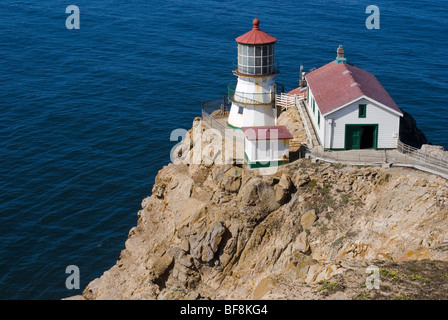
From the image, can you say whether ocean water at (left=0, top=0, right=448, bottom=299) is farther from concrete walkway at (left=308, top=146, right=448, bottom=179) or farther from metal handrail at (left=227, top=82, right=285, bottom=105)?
concrete walkway at (left=308, top=146, right=448, bottom=179)

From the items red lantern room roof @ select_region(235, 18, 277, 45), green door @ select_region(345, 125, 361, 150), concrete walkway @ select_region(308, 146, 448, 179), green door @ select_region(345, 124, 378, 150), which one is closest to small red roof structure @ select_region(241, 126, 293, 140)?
concrete walkway @ select_region(308, 146, 448, 179)

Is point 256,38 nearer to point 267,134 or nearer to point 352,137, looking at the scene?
point 267,134

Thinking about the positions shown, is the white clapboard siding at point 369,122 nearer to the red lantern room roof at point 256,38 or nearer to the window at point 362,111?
the window at point 362,111

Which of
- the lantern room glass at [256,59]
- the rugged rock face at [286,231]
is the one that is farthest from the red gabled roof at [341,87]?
the rugged rock face at [286,231]

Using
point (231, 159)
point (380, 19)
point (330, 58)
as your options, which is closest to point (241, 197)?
point (231, 159)

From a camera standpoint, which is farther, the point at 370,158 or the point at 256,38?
the point at 256,38

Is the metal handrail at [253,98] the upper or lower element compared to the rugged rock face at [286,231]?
upper

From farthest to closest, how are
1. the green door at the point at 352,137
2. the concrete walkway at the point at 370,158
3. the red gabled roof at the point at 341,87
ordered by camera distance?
the green door at the point at 352,137, the red gabled roof at the point at 341,87, the concrete walkway at the point at 370,158

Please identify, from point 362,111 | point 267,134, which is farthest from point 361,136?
point 267,134
